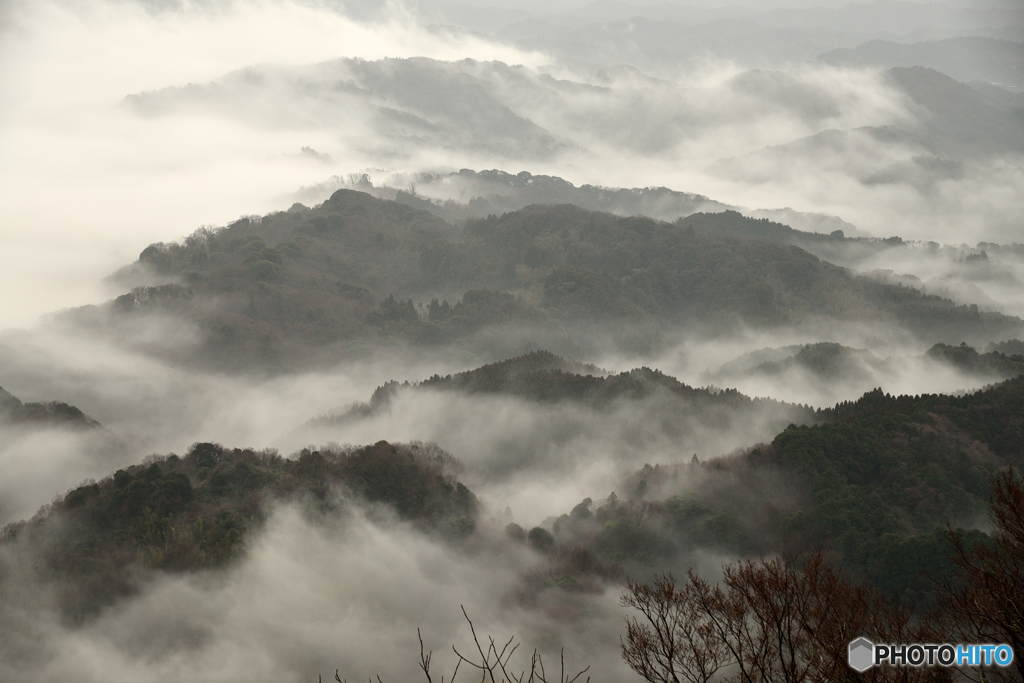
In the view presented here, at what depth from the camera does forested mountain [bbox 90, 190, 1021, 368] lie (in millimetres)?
137000

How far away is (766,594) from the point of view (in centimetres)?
A: 1872

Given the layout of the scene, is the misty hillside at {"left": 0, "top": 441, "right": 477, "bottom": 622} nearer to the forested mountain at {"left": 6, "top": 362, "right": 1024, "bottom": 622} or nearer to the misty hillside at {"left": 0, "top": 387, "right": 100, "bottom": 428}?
the forested mountain at {"left": 6, "top": 362, "right": 1024, "bottom": 622}

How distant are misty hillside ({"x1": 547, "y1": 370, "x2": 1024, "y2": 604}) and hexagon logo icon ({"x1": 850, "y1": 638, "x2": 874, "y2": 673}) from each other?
101 feet

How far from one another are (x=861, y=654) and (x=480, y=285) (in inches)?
6030

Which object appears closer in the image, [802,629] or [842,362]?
[802,629]

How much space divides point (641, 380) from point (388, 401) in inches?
1400

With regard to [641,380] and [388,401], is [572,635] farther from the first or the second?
[388,401]

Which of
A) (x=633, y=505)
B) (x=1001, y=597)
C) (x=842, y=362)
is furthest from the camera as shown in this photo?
(x=842, y=362)

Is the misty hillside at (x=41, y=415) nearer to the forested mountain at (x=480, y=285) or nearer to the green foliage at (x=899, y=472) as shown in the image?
the forested mountain at (x=480, y=285)

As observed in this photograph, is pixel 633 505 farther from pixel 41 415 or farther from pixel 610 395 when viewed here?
pixel 41 415

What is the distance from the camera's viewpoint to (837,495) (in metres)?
55.1

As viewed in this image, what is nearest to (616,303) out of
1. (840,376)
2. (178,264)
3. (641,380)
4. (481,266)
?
(481,266)

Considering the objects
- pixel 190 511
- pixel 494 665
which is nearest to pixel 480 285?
pixel 190 511

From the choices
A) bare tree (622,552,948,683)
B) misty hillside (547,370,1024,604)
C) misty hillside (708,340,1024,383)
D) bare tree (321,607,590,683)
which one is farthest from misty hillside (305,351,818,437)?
bare tree (622,552,948,683)
